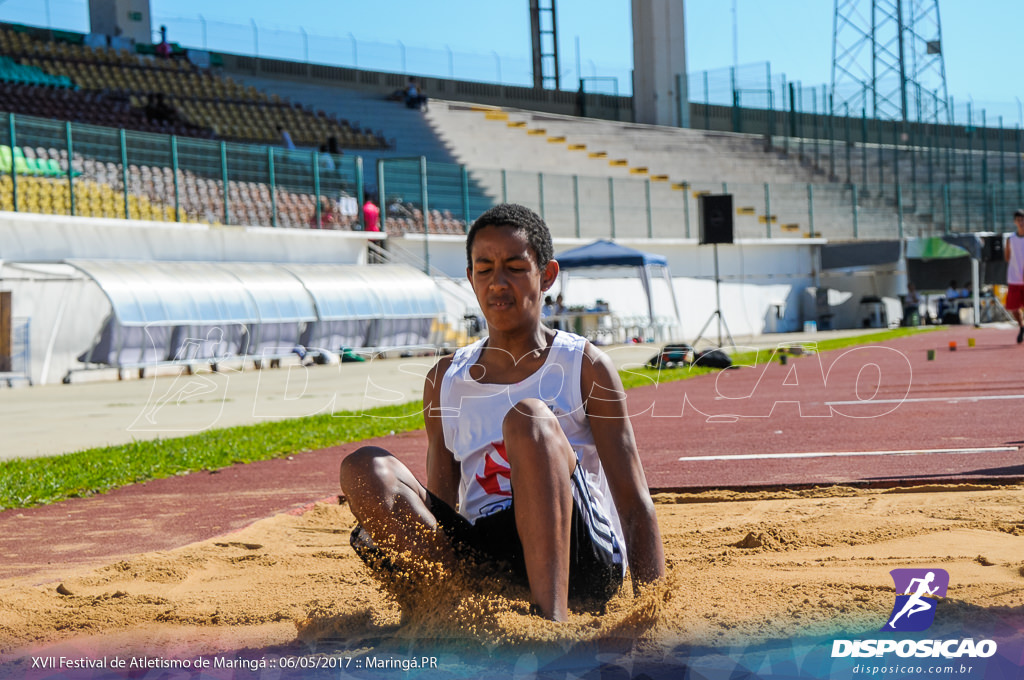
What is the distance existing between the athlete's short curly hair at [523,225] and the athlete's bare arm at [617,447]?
1.17 ft

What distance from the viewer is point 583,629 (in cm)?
302

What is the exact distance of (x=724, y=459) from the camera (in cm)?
789

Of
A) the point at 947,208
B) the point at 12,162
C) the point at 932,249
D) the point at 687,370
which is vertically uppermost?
the point at 12,162

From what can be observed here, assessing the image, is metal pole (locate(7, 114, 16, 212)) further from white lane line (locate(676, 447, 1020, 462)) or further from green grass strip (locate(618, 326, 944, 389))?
white lane line (locate(676, 447, 1020, 462))

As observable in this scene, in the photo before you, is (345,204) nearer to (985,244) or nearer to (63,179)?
(63,179)

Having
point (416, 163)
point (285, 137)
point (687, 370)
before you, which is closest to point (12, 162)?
point (416, 163)

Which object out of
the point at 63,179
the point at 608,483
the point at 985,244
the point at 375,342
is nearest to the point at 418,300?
the point at 375,342

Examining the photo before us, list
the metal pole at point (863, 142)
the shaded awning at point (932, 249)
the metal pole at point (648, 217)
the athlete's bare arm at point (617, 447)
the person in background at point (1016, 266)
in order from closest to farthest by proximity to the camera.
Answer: the athlete's bare arm at point (617, 447) < the person in background at point (1016, 266) < the shaded awning at point (932, 249) < the metal pole at point (648, 217) < the metal pole at point (863, 142)

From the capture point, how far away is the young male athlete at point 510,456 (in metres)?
3.27

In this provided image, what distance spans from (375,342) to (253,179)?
189 inches

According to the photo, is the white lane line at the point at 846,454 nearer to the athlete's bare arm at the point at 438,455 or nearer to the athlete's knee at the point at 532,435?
the athlete's bare arm at the point at 438,455

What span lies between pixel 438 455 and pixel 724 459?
183 inches

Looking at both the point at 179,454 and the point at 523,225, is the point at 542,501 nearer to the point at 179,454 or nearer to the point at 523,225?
the point at 523,225

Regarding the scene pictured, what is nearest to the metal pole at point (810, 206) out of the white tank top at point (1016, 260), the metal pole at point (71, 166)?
the white tank top at point (1016, 260)
